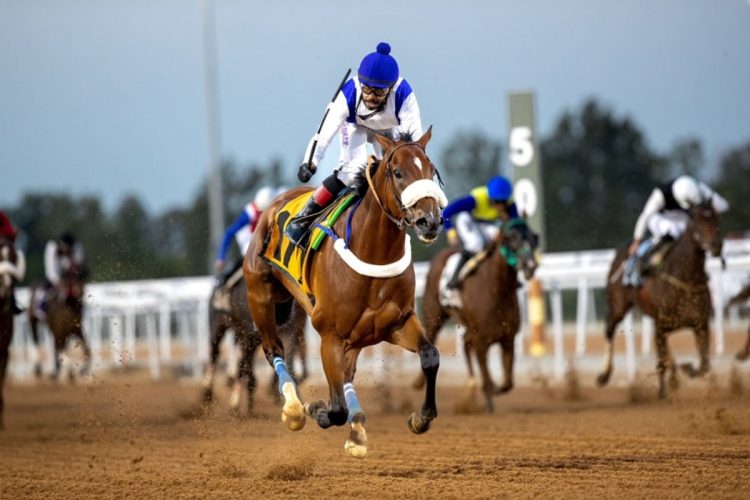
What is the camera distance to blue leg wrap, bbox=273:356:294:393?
309 inches

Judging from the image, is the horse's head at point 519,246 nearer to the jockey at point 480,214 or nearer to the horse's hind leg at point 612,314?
the jockey at point 480,214

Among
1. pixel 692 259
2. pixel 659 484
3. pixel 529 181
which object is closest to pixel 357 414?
pixel 659 484

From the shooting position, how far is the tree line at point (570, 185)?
28531 millimetres

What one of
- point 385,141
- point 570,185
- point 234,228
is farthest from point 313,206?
point 570,185

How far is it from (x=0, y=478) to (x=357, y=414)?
233 centimetres

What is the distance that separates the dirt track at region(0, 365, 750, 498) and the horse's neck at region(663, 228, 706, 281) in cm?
124

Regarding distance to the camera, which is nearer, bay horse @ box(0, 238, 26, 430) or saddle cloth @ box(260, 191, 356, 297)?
saddle cloth @ box(260, 191, 356, 297)

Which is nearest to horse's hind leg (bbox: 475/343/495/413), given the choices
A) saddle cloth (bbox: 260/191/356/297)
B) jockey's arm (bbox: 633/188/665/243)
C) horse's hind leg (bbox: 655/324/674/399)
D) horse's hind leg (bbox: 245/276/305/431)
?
horse's hind leg (bbox: 655/324/674/399)

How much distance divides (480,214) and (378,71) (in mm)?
5985

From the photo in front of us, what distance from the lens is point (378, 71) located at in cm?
693

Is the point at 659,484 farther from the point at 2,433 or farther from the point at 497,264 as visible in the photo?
the point at 2,433

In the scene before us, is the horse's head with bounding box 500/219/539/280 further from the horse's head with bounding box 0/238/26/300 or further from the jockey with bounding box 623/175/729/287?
the horse's head with bounding box 0/238/26/300

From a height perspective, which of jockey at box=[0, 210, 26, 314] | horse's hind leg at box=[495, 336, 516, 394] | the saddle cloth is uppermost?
the saddle cloth

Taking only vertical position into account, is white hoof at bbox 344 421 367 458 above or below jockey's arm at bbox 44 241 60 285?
above
